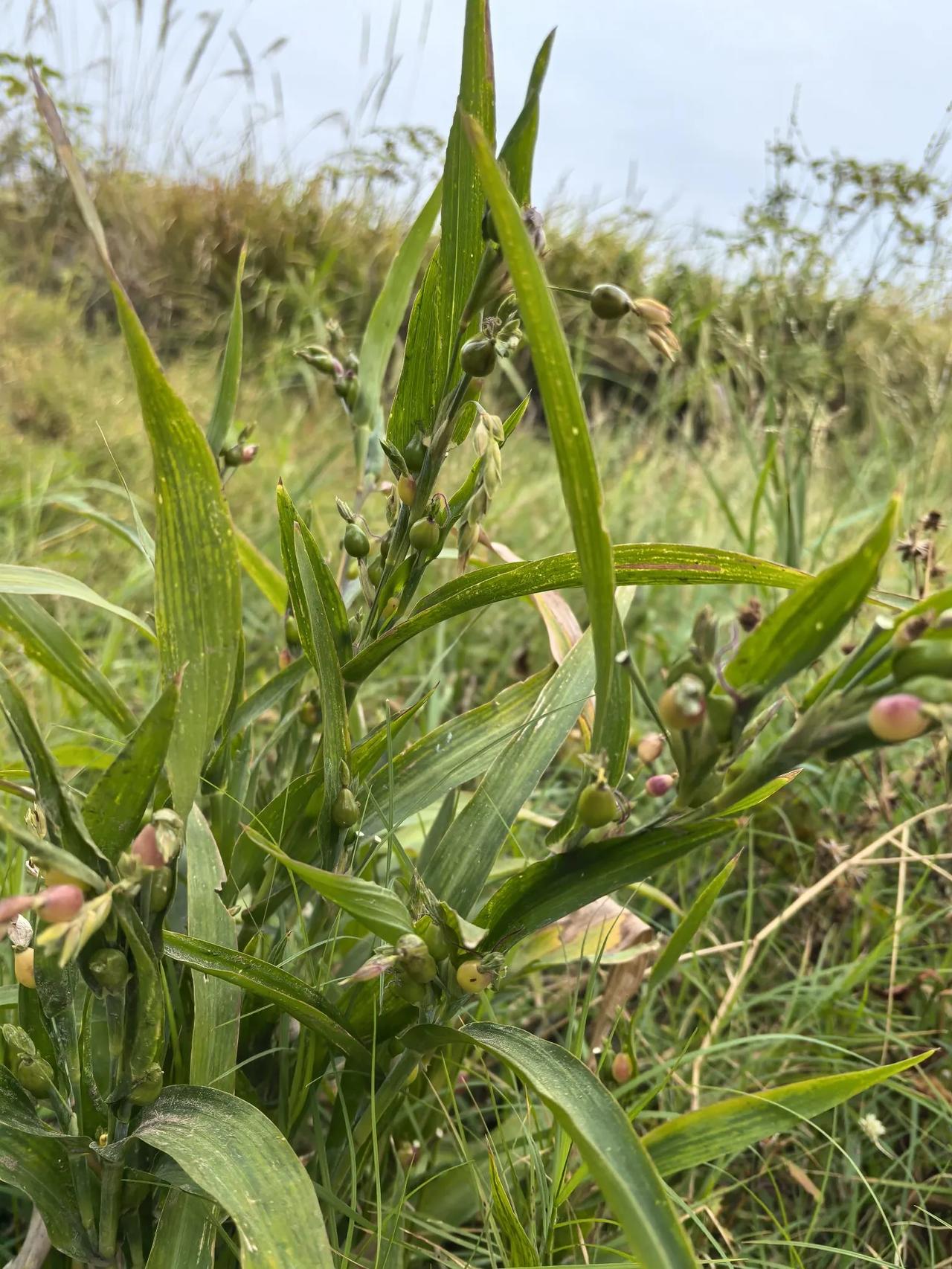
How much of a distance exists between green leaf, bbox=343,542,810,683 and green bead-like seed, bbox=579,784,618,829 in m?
0.11

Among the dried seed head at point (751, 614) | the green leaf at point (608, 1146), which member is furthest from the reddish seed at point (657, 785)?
the dried seed head at point (751, 614)

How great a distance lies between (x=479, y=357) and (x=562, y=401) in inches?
3.5

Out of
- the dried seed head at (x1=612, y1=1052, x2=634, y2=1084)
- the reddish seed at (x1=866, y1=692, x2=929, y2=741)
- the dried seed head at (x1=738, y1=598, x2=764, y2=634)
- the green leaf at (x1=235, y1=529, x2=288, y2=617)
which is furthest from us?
the dried seed head at (x1=738, y1=598, x2=764, y2=634)

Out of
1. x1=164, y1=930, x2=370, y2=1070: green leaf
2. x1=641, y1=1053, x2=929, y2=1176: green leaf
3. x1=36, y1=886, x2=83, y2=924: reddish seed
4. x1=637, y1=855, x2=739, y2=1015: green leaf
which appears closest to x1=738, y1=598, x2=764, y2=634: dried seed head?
x1=637, y1=855, x2=739, y2=1015: green leaf

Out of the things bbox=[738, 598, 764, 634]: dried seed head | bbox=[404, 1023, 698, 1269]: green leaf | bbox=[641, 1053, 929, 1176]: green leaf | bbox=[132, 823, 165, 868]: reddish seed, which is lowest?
bbox=[641, 1053, 929, 1176]: green leaf

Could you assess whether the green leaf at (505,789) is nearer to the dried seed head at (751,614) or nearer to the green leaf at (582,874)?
the green leaf at (582,874)

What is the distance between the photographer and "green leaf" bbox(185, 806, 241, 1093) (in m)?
0.39

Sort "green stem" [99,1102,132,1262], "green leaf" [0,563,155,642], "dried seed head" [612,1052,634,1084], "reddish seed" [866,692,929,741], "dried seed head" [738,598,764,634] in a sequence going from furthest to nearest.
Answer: "dried seed head" [738,598,764,634]
"dried seed head" [612,1052,634,1084]
"green leaf" [0,563,155,642]
"green stem" [99,1102,132,1262]
"reddish seed" [866,692,929,741]

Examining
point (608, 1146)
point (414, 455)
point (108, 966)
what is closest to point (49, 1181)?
point (108, 966)

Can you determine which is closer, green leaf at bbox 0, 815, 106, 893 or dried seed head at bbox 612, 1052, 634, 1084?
green leaf at bbox 0, 815, 106, 893

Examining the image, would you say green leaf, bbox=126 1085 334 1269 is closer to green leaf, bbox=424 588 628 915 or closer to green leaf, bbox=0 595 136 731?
green leaf, bbox=424 588 628 915

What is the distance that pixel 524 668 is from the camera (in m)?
1.31

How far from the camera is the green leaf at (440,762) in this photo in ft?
1.53

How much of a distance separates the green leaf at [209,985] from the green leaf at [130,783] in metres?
0.07
